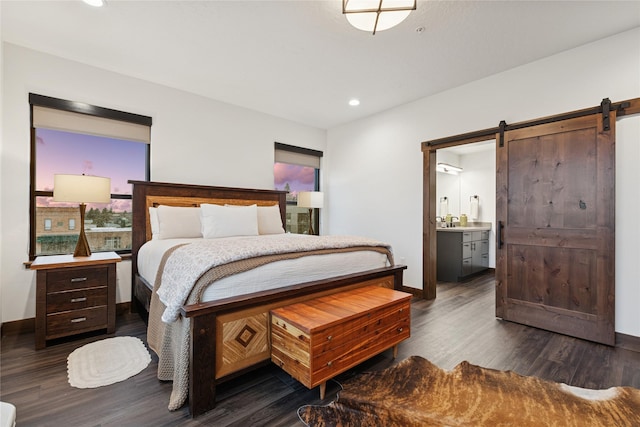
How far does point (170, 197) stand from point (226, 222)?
0.87m

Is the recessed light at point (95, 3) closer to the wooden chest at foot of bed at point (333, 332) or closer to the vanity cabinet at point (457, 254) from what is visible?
the wooden chest at foot of bed at point (333, 332)

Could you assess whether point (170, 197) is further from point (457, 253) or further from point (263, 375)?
point (457, 253)

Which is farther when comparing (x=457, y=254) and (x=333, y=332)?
(x=457, y=254)

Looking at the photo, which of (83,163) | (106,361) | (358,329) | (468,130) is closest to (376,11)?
(468,130)

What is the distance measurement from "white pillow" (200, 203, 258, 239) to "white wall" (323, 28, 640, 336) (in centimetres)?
206

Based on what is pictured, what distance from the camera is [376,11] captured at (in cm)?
202

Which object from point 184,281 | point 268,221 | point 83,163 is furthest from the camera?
point 268,221

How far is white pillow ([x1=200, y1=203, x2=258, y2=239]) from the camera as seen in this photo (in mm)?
3221

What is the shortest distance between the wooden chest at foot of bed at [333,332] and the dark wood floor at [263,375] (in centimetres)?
20

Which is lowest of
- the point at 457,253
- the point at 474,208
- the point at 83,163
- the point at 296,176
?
the point at 457,253

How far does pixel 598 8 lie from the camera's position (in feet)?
7.36

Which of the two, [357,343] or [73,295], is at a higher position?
[73,295]

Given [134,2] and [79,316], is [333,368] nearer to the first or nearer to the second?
[79,316]

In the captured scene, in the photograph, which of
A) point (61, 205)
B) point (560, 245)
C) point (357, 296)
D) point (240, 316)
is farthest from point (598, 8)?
point (61, 205)
